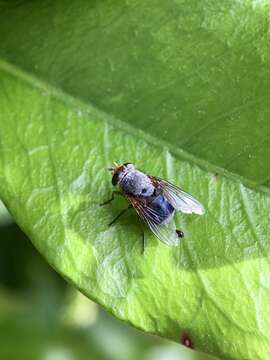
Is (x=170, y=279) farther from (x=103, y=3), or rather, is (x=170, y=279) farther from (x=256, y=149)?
(x=103, y=3)

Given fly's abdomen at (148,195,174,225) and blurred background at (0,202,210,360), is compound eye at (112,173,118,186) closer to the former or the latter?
fly's abdomen at (148,195,174,225)

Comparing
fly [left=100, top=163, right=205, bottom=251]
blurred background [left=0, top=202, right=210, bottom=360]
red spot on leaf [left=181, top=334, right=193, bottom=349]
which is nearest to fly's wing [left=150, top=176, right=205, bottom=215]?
fly [left=100, top=163, right=205, bottom=251]

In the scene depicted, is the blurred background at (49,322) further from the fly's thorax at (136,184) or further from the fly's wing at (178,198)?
the fly's wing at (178,198)

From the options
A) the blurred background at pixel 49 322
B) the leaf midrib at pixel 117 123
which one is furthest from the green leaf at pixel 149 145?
the blurred background at pixel 49 322

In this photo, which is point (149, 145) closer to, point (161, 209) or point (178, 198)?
point (178, 198)

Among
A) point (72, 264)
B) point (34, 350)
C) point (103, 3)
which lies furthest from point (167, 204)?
point (34, 350)

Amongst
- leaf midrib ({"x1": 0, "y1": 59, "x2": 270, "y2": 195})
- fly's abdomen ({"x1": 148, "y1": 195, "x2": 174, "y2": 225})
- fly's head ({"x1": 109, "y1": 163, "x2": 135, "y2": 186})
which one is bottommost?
fly's abdomen ({"x1": 148, "y1": 195, "x2": 174, "y2": 225})

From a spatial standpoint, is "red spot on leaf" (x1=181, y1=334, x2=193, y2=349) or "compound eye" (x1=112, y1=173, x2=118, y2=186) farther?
"compound eye" (x1=112, y1=173, x2=118, y2=186)
